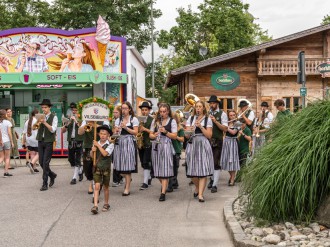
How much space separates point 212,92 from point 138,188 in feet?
45.6

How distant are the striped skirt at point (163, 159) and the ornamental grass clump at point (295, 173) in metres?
2.51

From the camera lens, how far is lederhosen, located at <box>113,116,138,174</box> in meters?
9.66

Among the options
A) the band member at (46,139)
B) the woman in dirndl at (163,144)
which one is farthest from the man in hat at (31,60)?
the woman in dirndl at (163,144)

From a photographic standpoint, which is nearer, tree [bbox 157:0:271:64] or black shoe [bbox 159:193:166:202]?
black shoe [bbox 159:193:166:202]

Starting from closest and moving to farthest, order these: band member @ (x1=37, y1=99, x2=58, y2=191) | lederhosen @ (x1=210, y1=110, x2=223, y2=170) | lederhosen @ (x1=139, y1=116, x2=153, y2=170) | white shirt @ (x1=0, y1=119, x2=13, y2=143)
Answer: lederhosen @ (x1=210, y1=110, x2=223, y2=170)
band member @ (x1=37, y1=99, x2=58, y2=191)
lederhosen @ (x1=139, y1=116, x2=153, y2=170)
white shirt @ (x1=0, y1=119, x2=13, y2=143)

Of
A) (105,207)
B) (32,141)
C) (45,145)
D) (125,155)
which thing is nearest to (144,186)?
(125,155)

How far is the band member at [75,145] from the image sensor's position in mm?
11459

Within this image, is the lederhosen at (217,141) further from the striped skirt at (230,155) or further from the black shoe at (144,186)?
the black shoe at (144,186)

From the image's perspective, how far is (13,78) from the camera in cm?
1805

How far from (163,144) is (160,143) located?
60mm

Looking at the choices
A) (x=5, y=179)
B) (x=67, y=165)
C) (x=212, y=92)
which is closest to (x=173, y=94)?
(x=212, y=92)

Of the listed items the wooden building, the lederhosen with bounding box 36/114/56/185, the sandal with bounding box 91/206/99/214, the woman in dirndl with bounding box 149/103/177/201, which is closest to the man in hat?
the wooden building

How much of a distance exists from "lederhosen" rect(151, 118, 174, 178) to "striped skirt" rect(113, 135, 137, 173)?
0.57 metres

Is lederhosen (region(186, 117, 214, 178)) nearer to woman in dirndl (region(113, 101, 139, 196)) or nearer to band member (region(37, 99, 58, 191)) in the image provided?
woman in dirndl (region(113, 101, 139, 196))
